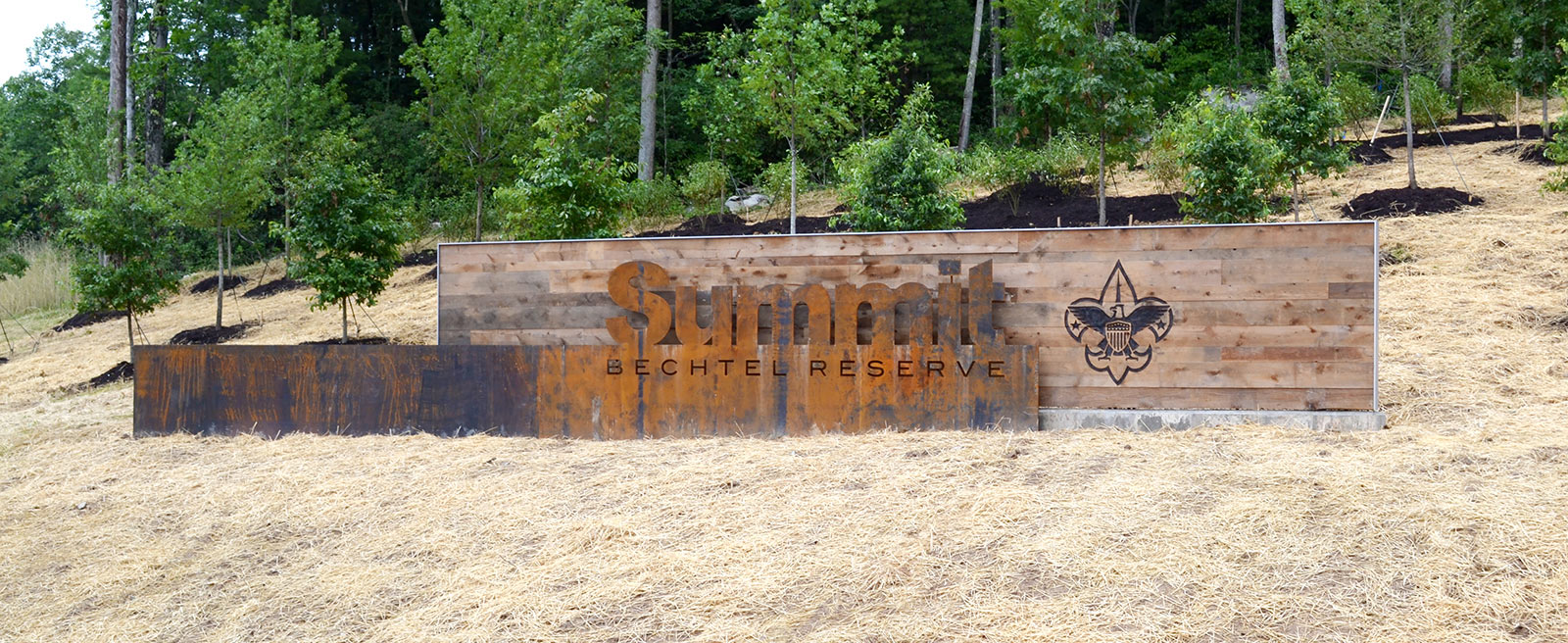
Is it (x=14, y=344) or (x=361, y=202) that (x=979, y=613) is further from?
(x=14, y=344)

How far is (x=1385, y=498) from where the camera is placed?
4820 millimetres

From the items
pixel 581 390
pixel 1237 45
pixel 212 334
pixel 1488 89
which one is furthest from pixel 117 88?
pixel 1237 45

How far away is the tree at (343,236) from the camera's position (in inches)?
441

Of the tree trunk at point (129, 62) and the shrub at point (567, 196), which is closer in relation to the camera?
the shrub at point (567, 196)

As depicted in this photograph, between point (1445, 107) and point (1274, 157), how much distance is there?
9126 mm

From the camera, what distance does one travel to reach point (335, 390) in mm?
7402

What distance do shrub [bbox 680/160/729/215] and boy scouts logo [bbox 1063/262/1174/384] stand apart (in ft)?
36.5

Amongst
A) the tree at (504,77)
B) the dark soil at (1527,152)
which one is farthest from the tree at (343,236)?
the dark soil at (1527,152)

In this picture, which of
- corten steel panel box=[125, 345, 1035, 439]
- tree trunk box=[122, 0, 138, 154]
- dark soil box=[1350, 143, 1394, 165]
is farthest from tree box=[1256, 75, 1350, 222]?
tree trunk box=[122, 0, 138, 154]

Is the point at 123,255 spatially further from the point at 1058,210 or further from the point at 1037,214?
the point at 1058,210

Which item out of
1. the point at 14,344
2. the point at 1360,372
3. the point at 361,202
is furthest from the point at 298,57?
the point at 1360,372

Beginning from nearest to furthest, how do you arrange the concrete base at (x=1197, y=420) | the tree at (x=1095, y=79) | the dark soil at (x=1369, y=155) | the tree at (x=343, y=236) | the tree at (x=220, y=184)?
the concrete base at (x=1197, y=420)
the tree at (x=343, y=236)
the tree at (x=1095, y=79)
the tree at (x=220, y=184)
the dark soil at (x=1369, y=155)

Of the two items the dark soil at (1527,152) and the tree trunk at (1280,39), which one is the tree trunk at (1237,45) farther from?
the dark soil at (1527,152)

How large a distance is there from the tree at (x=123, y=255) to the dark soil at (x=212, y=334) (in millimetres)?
1100
